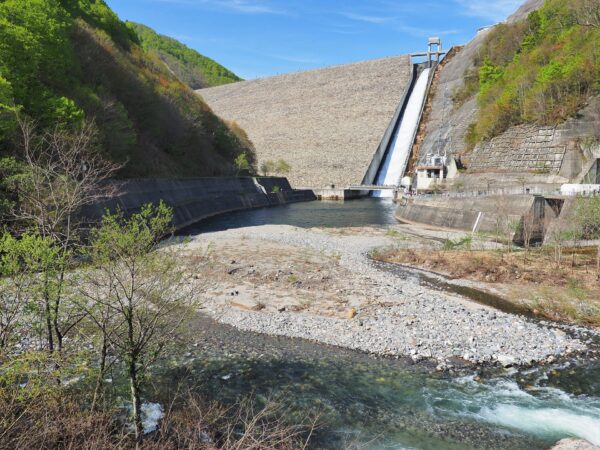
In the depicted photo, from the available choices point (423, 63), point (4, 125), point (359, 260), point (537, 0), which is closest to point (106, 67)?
point (4, 125)

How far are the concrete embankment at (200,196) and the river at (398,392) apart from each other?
15.8 metres

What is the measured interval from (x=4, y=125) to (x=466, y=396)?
2038 cm

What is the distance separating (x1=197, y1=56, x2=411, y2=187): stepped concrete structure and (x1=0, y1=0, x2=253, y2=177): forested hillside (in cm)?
992

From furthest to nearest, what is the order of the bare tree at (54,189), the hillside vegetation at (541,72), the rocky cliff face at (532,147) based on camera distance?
1. the hillside vegetation at (541,72)
2. the rocky cliff face at (532,147)
3. the bare tree at (54,189)

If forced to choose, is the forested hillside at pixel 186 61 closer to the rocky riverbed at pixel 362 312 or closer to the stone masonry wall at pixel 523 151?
the stone masonry wall at pixel 523 151

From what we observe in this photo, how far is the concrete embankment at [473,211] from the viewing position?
24203mm

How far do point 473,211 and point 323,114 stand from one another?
163 feet

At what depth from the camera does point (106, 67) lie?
3894cm

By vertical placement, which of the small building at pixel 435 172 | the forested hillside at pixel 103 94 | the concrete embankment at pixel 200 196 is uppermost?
the forested hillside at pixel 103 94

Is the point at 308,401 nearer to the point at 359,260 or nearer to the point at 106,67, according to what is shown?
the point at 359,260

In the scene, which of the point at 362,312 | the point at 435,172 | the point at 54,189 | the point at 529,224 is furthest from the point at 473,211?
the point at 54,189

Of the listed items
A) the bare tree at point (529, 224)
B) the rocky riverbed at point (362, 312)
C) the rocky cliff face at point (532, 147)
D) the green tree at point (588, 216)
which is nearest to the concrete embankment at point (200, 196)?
the rocky riverbed at point (362, 312)

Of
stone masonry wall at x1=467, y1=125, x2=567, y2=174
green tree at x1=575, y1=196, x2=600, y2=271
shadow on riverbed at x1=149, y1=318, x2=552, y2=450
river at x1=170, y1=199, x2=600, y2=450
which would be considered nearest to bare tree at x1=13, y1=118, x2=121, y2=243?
shadow on riverbed at x1=149, y1=318, x2=552, y2=450

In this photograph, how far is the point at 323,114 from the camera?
73.5 m
